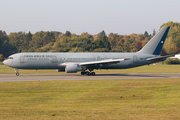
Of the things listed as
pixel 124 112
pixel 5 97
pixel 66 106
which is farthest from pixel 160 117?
pixel 5 97

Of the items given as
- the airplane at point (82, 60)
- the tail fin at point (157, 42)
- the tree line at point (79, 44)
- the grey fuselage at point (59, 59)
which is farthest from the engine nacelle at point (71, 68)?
the tree line at point (79, 44)

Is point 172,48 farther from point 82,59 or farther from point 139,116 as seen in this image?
point 139,116

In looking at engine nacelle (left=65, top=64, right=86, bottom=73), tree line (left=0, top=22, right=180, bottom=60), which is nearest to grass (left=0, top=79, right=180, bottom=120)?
engine nacelle (left=65, top=64, right=86, bottom=73)

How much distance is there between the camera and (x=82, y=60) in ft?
143

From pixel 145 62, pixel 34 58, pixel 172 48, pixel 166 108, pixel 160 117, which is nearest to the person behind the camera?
pixel 160 117

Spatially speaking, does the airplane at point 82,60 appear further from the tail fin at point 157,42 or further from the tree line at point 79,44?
the tree line at point 79,44

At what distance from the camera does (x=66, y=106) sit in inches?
612

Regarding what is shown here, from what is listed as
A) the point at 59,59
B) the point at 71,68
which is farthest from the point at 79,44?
the point at 71,68

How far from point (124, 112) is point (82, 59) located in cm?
3006

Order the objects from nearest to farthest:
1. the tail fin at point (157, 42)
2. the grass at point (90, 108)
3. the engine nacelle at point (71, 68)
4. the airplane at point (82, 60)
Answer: the grass at point (90, 108) → the engine nacelle at point (71, 68) → the airplane at point (82, 60) → the tail fin at point (157, 42)

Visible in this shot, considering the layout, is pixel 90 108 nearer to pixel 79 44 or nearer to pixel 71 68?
pixel 71 68

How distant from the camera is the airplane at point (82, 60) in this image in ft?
135

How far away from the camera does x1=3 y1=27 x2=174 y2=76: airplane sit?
135ft

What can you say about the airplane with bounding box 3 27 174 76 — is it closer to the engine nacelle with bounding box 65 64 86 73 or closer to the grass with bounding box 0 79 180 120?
the engine nacelle with bounding box 65 64 86 73
